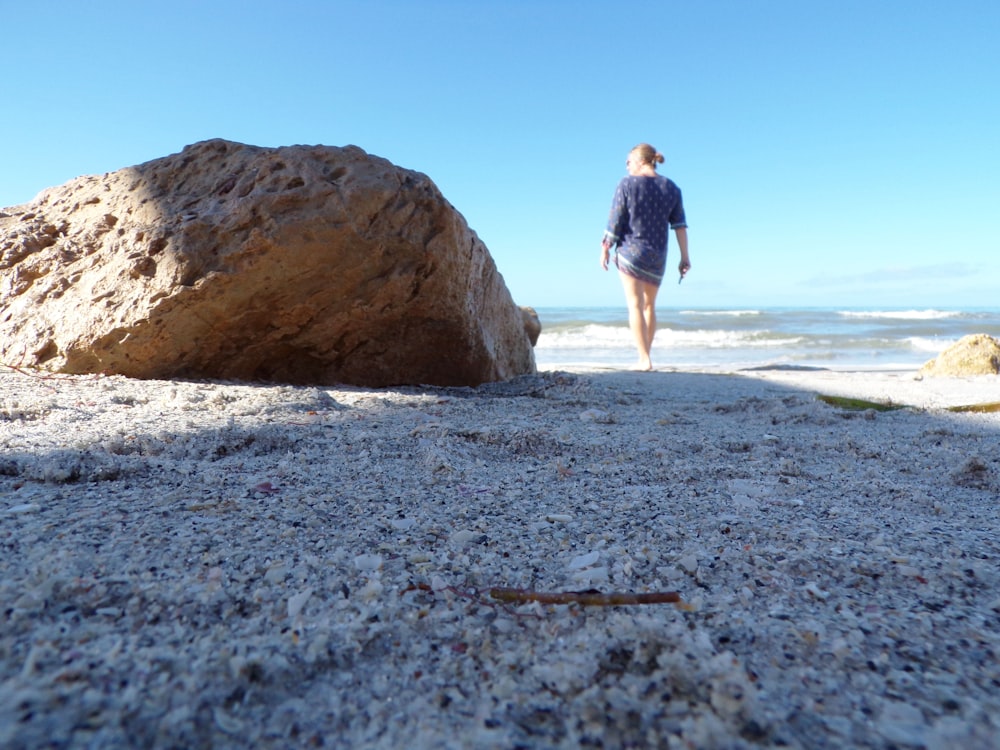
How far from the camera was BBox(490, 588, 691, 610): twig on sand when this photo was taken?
99cm

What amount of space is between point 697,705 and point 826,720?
14 centimetres

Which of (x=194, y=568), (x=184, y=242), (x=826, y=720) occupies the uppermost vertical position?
(x=184, y=242)

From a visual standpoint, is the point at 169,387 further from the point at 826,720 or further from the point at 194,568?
the point at 826,720

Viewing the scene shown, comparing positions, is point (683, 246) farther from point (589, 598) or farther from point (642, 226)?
point (589, 598)

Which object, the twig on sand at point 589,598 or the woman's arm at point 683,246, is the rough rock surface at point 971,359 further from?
the twig on sand at point 589,598

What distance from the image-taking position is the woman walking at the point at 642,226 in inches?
227

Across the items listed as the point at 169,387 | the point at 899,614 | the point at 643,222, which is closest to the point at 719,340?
the point at 643,222

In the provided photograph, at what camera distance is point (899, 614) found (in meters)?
0.97

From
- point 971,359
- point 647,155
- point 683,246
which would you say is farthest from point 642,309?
point 971,359

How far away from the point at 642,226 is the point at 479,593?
17.1 ft

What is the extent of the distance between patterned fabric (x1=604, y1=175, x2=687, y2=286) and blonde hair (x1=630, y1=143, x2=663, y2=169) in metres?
0.16

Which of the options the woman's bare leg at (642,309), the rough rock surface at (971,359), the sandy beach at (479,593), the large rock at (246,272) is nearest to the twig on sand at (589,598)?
the sandy beach at (479,593)

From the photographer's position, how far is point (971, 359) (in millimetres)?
5758

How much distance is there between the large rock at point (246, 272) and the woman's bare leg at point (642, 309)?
8.08 ft
